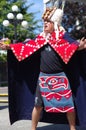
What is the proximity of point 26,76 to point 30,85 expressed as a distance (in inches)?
5.3

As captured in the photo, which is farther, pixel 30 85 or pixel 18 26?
pixel 18 26

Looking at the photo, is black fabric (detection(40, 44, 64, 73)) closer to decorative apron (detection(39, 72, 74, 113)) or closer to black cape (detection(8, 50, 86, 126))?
decorative apron (detection(39, 72, 74, 113))

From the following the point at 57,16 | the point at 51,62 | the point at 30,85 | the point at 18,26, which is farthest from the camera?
the point at 18,26

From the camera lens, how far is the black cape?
5.82 m

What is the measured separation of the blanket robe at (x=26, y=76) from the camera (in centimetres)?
580

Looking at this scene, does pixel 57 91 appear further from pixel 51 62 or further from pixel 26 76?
pixel 26 76

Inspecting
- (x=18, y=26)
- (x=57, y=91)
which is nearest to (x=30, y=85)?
(x=57, y=91)

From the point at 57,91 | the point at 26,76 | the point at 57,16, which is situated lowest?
the point at 57,91

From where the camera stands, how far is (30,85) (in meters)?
6.09

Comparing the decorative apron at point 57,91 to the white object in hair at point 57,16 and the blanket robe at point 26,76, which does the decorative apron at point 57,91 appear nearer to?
the blanket robe at point 26,76

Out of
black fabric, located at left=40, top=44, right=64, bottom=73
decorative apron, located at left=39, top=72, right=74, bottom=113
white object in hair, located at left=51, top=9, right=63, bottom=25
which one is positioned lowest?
decorative apron, located at left=39, top=72, right=74, bottom=113

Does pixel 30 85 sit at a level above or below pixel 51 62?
below

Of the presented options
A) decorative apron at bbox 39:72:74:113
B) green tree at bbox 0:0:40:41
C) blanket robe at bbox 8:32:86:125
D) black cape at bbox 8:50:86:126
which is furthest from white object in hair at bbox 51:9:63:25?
green tree at bbox 0:0:40:41

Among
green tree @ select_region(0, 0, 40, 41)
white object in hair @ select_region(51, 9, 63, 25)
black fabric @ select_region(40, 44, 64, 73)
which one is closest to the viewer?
black fabric @ select_region(40, 44, 64, 73)
